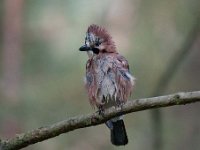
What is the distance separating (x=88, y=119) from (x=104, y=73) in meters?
0.87

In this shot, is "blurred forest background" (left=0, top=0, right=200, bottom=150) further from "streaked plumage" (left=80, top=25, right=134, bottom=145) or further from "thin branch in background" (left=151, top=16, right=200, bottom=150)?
"streaked plumage" (left=80, top=25, right=134, bottom=145)

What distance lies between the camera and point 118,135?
5848 mm

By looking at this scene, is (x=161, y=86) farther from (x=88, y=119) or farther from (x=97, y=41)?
(x=88, y=119)

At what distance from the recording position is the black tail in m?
5.82

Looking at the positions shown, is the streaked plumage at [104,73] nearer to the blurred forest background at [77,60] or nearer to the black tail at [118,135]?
the black tail at [118,135]

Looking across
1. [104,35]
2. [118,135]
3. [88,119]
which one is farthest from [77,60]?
[88,119]

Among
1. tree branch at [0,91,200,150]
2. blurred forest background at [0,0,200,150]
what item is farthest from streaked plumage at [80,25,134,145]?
blurred forest background at [0,0,200,150]

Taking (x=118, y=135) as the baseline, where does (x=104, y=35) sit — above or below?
above

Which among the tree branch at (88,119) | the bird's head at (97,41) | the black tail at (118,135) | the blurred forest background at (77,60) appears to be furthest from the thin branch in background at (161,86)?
the tree branch at (88,119)

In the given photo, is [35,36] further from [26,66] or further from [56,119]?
[56,119]

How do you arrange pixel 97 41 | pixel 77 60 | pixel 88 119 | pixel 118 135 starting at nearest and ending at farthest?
pixel 88 119 < pixel 97 41 < pixel 118 135 < pixel 77 60

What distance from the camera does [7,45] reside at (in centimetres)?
681

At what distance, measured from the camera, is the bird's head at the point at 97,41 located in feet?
16.8

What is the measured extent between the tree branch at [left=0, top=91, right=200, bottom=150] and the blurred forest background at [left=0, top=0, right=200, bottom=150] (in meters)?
2.07
